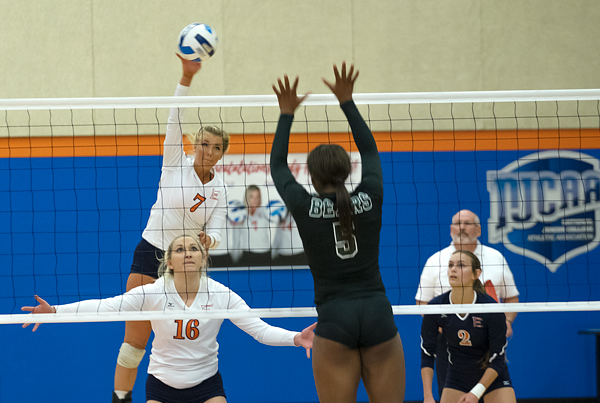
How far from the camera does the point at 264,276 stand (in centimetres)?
548

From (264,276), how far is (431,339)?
211cm

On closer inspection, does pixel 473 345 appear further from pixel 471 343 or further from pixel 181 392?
pixel 181 392

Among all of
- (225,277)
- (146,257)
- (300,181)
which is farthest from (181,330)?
(300,181)

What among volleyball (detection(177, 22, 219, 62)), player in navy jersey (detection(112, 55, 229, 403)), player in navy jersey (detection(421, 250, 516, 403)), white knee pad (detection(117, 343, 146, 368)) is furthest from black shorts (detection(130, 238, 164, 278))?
player in navy jersey (detection(421, 250, 516, 403))

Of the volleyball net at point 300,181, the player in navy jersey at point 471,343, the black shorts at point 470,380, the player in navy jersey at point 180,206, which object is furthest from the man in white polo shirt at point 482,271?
the player in navy jersey at point 180,206

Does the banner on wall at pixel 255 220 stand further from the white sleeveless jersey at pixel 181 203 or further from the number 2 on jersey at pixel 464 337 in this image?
the number 2 on jersey at pixel 464 337

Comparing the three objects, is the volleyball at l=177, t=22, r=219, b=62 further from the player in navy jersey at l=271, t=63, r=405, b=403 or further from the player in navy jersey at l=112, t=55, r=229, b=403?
the player in navy jersey at l=271, t=63, r=405, b=403

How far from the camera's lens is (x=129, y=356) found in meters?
3.64

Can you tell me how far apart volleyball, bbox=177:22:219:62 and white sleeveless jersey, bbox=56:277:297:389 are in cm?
139

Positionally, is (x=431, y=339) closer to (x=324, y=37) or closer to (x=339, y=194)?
(x=339, y=194)

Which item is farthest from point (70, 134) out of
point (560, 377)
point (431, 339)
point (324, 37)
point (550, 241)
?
point (560, 377)

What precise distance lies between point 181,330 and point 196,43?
5.65 feet

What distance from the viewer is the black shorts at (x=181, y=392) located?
3111mm

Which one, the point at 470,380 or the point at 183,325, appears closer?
the point at 183,325
